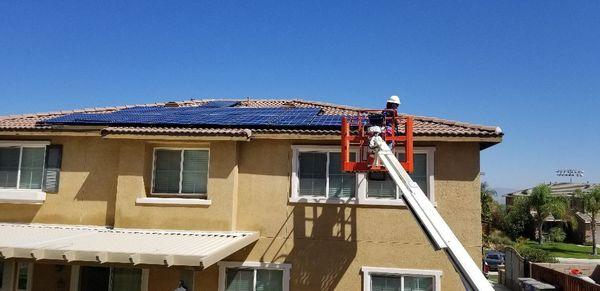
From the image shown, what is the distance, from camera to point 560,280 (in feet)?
64.5

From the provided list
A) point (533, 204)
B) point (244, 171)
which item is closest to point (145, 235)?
point (244, 171)

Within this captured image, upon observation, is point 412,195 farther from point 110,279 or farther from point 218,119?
point 110,279

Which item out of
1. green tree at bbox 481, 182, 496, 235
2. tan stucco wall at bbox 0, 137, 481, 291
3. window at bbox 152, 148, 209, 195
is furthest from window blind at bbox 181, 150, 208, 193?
green tree at bbox 481, 182, 496, 235

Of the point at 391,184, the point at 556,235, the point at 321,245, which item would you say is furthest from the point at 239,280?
the point at 556,235

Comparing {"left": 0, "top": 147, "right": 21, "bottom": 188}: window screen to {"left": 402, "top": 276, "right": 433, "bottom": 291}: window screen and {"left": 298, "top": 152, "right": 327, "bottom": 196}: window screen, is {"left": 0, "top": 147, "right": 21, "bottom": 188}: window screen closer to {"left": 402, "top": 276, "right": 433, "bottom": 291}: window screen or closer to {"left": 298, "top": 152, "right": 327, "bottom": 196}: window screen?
{"left": 298, "top": 152, "right": 327, "bottom": 196}: window screen

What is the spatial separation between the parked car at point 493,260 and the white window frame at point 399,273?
1015 inches

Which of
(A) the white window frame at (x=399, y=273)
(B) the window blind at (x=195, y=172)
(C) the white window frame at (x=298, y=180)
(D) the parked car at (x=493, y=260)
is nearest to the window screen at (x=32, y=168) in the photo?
(B) the window blind at (x=195, y=172)

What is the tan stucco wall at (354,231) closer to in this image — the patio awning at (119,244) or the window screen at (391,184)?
the window screen at (391,184)

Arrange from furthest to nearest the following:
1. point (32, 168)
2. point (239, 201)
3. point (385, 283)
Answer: point (32, 168), point (239, 201), point (385, 283)

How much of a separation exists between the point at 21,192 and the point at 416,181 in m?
12.5

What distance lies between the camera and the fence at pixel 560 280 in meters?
17.0

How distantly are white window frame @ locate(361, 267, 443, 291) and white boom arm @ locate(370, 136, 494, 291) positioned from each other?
4283mm

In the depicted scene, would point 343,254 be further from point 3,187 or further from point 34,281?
point 3,187

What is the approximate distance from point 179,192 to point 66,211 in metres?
3.81
